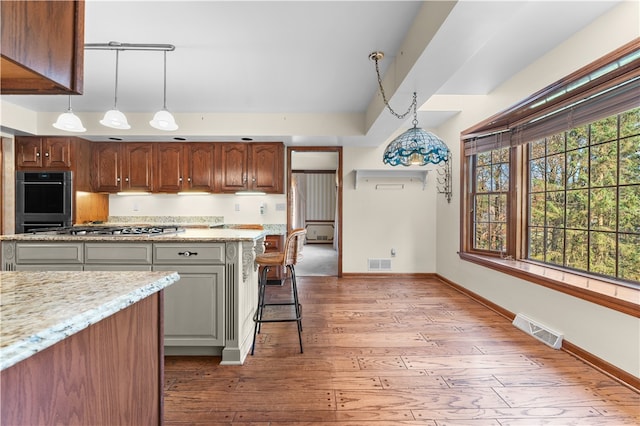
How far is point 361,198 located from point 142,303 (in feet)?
13.8

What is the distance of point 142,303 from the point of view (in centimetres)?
95

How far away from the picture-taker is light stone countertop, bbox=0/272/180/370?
0.54 metres

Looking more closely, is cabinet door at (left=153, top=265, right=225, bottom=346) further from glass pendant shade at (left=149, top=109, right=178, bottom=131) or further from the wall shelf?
the wall shelf

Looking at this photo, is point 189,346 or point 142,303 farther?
point 189,346

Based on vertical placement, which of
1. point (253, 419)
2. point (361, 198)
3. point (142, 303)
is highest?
point (361, 198)

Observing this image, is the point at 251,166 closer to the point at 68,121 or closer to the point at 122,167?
the point at 122,167

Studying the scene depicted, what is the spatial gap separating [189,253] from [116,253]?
0.54m

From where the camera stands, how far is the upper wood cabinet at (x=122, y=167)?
4.44m

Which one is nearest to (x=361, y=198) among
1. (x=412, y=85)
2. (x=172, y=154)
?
(x=412, y=85)

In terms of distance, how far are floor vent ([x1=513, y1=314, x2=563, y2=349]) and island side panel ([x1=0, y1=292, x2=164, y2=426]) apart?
2.88 meters

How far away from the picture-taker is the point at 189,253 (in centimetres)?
223

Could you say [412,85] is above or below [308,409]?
above

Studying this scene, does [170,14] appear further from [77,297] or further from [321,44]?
[77,297]

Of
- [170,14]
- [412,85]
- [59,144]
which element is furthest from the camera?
[59,144]
